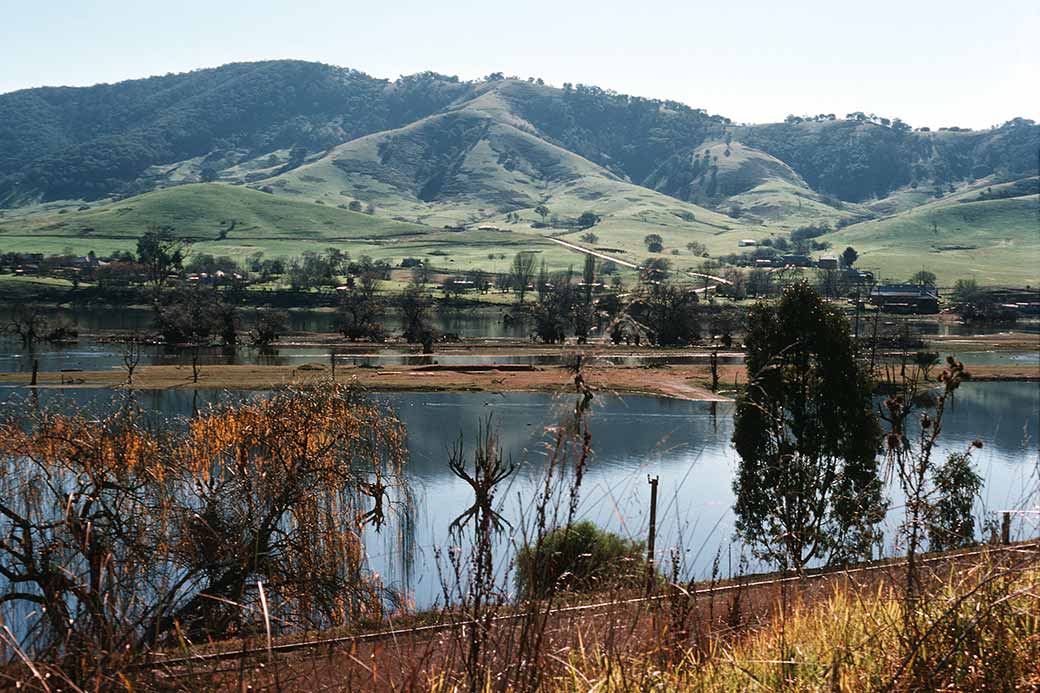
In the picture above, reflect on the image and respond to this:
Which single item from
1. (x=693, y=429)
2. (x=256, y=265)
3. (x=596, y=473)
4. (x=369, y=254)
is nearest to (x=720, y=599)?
(x=596, y=473)

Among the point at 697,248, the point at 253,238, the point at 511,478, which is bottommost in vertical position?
the point at 511,478

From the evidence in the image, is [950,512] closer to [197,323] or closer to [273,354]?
[273,354]

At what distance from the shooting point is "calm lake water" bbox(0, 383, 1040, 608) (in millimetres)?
20766

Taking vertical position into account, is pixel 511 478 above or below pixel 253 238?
below

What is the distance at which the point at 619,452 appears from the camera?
116ft

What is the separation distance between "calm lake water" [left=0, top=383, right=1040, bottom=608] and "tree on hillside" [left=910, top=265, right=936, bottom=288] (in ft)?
253

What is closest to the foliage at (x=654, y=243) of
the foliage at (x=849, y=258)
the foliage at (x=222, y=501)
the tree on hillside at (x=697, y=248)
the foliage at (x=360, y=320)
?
the tree on hillside at (x=697, y=248)

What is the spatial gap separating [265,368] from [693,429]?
27.3 m

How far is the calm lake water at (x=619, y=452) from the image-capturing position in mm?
20766

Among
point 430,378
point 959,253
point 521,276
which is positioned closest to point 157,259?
→ point 521,276

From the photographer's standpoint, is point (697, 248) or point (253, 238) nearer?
point (697, 248)

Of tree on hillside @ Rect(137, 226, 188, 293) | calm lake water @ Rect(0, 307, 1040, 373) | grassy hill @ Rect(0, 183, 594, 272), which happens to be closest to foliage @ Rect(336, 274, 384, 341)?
calm lake water @ Rect(0, 307, 1040, 373)

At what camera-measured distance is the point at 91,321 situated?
88.0 m

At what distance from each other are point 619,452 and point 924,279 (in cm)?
11075
